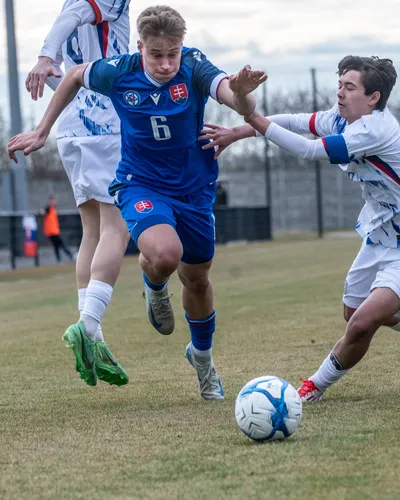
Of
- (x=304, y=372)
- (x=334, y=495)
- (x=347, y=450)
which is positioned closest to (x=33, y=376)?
(x=304, y=372)

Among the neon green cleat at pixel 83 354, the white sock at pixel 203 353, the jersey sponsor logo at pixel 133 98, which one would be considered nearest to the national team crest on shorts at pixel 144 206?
the jersey sponsor logo at pixel 133 98

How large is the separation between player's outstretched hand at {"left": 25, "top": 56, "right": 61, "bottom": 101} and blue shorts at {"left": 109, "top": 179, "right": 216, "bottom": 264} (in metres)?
0.77

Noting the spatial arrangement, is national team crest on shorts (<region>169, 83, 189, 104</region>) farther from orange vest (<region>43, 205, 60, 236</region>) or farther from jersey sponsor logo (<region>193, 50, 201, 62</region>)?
orange vest (<region>43, 205, 60, 236</region>)

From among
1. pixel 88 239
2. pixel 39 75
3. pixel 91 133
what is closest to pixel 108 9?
pixel 39 75

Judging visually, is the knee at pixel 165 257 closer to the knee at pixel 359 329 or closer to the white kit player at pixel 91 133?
the white kit player at pixel 91 133

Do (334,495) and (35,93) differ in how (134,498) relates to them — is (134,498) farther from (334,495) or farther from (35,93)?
(35,93)

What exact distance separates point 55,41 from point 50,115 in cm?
58

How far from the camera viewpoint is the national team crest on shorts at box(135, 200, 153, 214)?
17.4 ft

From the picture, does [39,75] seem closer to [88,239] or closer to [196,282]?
[88,239]

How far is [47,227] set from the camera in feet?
82.0

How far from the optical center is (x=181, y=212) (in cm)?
543

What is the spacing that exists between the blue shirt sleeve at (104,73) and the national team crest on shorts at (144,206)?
0.66m

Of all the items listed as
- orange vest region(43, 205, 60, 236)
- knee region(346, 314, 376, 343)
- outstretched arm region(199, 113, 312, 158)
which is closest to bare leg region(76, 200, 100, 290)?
outstretched arm region(199, 113, 312, 158)

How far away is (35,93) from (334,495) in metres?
3.39
